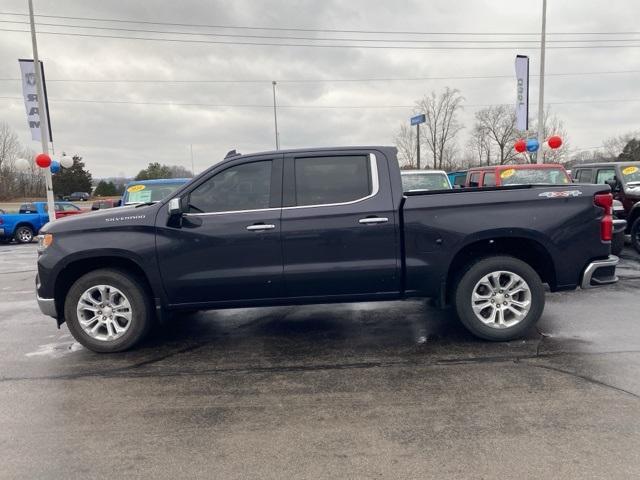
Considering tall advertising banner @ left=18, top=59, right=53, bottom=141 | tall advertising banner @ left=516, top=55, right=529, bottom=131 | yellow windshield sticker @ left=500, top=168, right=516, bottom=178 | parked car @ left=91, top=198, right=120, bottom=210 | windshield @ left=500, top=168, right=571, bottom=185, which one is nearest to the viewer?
windshield @ left=500, top=168, right=571, bottom=185

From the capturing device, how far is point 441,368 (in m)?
4.38

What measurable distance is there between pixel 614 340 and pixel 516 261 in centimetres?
131

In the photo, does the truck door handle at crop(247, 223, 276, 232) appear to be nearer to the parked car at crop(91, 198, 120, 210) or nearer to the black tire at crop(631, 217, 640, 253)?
the parked car at crop(91, 198, 120, 210)

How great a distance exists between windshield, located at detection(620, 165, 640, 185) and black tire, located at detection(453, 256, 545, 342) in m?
7.34

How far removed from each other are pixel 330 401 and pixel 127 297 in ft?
7.94

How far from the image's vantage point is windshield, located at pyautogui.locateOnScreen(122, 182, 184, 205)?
32.4 feet

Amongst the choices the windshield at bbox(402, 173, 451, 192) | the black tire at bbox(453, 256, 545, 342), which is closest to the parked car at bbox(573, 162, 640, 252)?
the windshield at bbox(402, 173, 451, 192)

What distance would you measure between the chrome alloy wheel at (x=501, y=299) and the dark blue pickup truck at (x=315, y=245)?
11mm

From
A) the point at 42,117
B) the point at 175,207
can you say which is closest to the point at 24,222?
the point at 42,117

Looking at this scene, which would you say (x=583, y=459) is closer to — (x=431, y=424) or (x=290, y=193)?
(x=431, y=424)

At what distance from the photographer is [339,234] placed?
15.6 ft

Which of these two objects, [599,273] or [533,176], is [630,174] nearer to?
[533,176]

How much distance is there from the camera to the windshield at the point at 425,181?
32.6 feet

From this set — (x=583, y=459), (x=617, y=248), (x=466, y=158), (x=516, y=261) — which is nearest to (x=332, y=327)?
(x=516, y=261)
